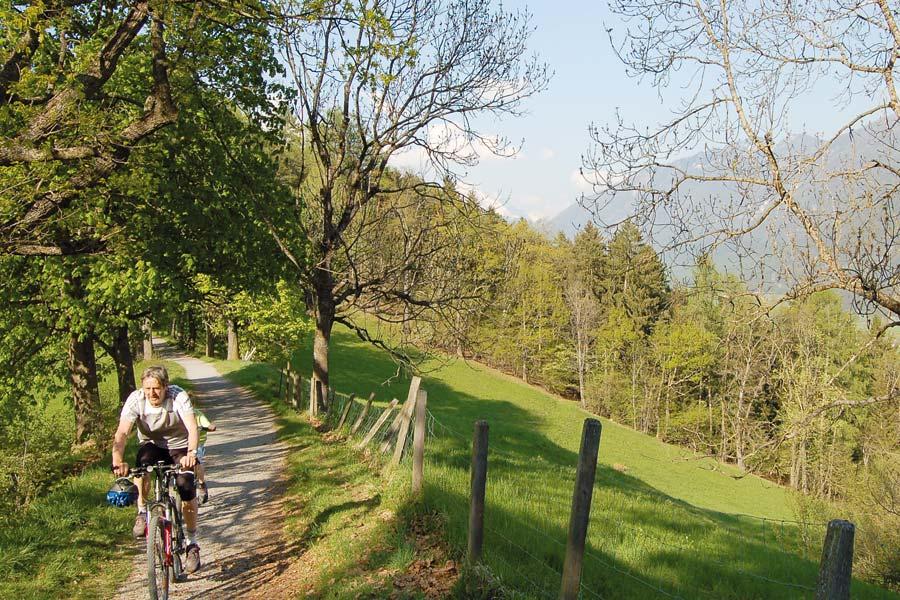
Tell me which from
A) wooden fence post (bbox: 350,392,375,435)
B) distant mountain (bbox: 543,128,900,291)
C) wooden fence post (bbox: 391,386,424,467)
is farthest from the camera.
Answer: wooden fence post (bbox: 350,392,375,435)

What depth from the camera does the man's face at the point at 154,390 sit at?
607 cm

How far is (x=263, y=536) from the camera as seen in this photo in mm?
8430

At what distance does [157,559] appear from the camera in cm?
611

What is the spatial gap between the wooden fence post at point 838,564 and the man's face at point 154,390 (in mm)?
5496

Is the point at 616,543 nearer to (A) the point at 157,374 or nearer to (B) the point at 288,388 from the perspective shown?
(A) the point at 157,374

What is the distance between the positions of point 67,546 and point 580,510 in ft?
20.5

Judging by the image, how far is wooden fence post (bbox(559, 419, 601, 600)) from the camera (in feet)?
15.0

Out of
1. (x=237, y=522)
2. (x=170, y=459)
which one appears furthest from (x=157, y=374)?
(x=237, y=522)

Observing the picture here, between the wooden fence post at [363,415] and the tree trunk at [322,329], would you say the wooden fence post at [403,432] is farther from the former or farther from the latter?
the tree trunk at [322,329]

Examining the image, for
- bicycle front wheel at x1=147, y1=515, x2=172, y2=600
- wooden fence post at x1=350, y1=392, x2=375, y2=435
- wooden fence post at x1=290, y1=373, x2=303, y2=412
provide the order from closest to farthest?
bicycle front wheel at x1=147, y1=515, x2=172, y2=600, wooden fence post at x1=350, y1=392, x2=375, y2=435, wooden fence post at x1=290, y1=373, x2=303, y2=412

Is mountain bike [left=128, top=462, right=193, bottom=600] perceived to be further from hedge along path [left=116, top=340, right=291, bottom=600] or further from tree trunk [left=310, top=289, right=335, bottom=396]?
tree trunk [left=310, top=289, right=335, bottom=396]

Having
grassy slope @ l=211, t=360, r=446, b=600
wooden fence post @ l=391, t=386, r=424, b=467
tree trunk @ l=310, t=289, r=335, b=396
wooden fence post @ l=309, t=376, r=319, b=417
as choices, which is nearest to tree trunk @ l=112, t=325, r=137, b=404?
wooden fence post @ l=309, t=376, r=319, b=417

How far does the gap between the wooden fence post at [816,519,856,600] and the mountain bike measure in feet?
17.6

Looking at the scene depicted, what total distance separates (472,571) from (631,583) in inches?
57.6
